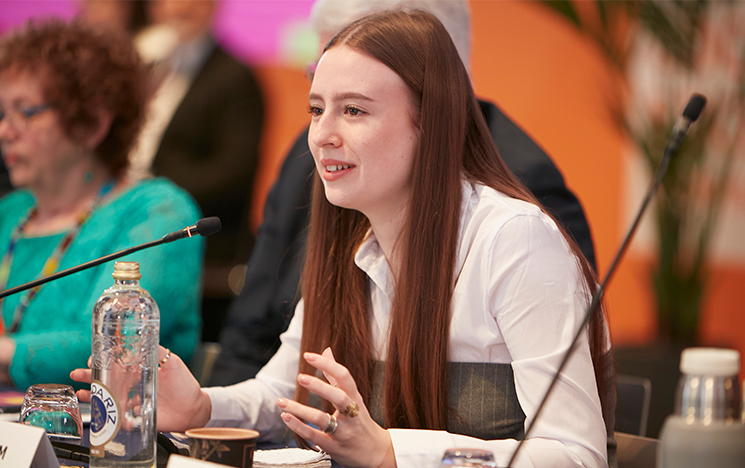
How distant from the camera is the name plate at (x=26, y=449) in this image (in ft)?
2.97

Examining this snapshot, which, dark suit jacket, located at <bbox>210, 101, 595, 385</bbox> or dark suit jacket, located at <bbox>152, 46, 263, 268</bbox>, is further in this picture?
dark suit jacket, located at <bbox>152, 46, 263, 268</bbox>

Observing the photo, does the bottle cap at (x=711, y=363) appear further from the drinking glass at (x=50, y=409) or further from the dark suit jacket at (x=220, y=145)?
the dark suit jacket at (x=220, y=145)

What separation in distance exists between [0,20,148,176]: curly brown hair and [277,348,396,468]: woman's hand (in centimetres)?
135

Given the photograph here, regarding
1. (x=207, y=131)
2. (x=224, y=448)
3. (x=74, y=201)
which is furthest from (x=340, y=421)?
(x=207, y=131)

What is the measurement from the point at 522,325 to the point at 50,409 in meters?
0.68

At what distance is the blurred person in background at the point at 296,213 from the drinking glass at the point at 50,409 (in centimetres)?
69

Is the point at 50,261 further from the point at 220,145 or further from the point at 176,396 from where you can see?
the point at 220,145

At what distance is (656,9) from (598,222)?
105cm

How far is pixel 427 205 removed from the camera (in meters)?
1.23

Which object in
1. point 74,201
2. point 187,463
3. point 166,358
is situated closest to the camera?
point 187,463

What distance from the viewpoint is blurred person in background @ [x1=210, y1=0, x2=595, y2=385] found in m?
1.77

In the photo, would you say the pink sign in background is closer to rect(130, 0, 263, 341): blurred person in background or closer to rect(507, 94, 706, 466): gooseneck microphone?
rect(130, 0, 263, 341): blurred person in background

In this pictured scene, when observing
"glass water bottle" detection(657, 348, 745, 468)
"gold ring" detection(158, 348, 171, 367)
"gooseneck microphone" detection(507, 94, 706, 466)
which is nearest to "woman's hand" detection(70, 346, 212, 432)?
"gold ring" detection(158, 348, 171, 367)

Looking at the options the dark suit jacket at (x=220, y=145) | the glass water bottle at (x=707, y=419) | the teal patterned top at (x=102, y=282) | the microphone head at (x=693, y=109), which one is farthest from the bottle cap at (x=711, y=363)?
the dark suit jacket at (x=220, y=145)
